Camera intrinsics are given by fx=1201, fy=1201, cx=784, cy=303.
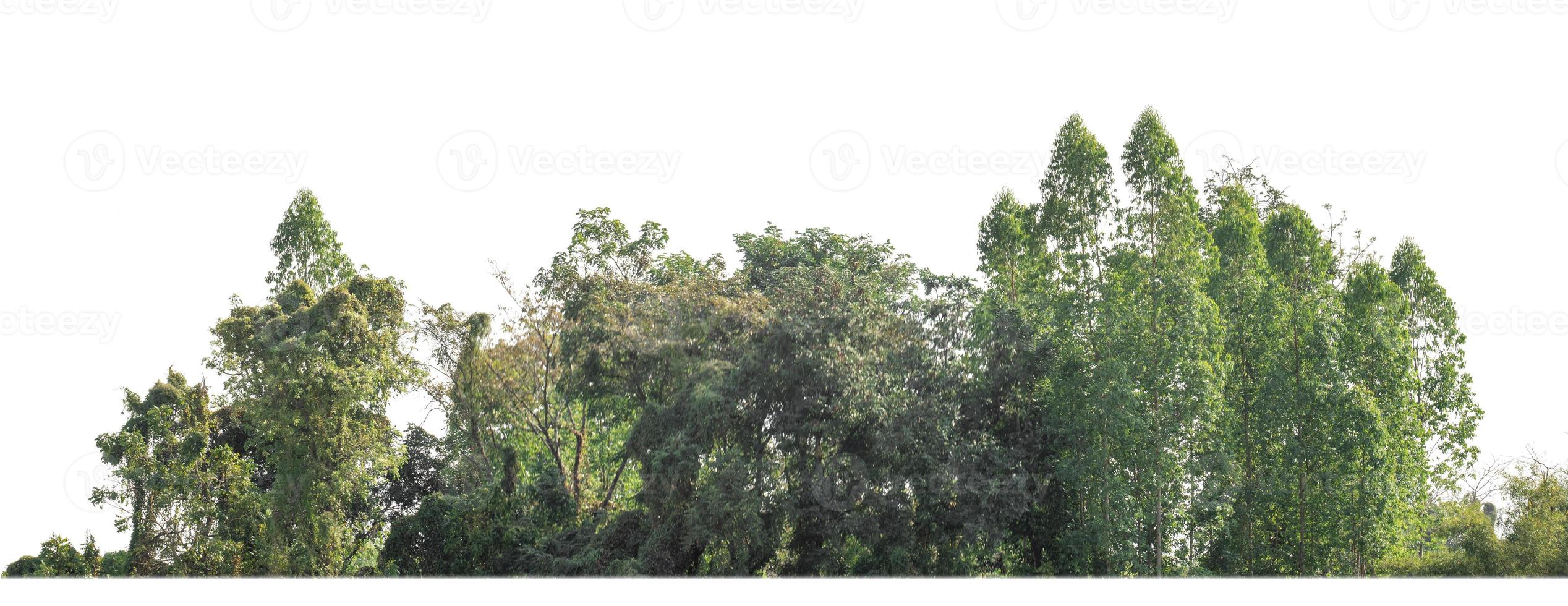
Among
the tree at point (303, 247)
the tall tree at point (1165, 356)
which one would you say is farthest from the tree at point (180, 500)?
the tall tree at point (1165, 356)

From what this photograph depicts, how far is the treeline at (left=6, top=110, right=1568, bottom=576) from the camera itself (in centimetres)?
1650

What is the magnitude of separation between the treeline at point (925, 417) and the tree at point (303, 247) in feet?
7.94

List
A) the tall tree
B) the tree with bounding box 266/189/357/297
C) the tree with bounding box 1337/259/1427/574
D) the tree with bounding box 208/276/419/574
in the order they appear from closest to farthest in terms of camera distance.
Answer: the tall tree → the tree with bounding box 1337/259/1427/574 → the tree with bounding box 208/276/419/574 → the tree with bounding box 266/189/357/297

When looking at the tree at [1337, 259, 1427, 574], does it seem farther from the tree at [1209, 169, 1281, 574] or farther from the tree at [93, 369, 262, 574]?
the tree at [93, 369, 262, 574]

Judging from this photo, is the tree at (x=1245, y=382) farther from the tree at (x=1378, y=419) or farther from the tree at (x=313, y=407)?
the tree at (x=313, y=407)

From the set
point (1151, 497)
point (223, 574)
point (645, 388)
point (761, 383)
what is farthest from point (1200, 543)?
point (223, 574)

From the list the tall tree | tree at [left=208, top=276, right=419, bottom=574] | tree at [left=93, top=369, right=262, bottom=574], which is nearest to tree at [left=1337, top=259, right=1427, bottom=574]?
the tall tree

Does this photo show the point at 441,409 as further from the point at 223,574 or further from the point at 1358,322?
the point at 1358,322

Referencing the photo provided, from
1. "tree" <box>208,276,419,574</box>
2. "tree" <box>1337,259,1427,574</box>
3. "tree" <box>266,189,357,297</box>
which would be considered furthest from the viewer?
"tree" <box>266,189,357,297</box>

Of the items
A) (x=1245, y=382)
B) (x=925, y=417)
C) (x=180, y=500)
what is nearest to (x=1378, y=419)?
(x=1245, y=382)

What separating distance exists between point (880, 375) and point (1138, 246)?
165 inches

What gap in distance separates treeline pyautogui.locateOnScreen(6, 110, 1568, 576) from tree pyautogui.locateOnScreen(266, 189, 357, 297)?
2420 mm

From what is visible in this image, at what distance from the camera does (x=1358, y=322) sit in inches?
711

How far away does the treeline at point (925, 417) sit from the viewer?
54.1 ft
